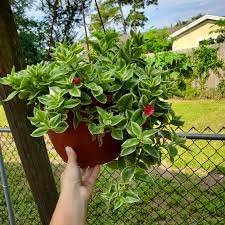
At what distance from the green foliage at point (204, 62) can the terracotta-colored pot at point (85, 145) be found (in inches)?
422

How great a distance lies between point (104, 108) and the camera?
48.9 inches

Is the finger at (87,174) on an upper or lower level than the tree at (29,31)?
lower

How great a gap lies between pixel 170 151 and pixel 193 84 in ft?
36.3

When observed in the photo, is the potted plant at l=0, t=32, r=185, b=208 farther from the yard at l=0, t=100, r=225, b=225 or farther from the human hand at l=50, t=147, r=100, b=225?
the yard at l=0, t=100, r=225, b=225

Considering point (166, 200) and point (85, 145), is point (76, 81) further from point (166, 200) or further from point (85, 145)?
point (166, 200)

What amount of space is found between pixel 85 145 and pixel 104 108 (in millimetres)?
130

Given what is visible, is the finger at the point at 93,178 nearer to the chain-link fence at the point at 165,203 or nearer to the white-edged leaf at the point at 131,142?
the white-edged leaf at the point at 131,142

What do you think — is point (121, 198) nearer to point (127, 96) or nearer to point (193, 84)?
point (127, 96)

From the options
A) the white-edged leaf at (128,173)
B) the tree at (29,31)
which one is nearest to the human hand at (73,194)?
the white-edged leaf at (128,173)

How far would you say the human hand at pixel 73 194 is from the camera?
1178mm

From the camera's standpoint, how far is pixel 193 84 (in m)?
12.0

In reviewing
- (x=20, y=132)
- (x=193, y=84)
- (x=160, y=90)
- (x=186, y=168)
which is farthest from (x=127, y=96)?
(x=193, y=84)

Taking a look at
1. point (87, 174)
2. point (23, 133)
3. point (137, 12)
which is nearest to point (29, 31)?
point (23, 133)

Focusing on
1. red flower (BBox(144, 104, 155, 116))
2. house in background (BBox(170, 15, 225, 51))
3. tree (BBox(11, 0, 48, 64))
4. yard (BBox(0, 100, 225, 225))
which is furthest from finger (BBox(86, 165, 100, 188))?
house in background (BBox(170, 15, 225, 51))
